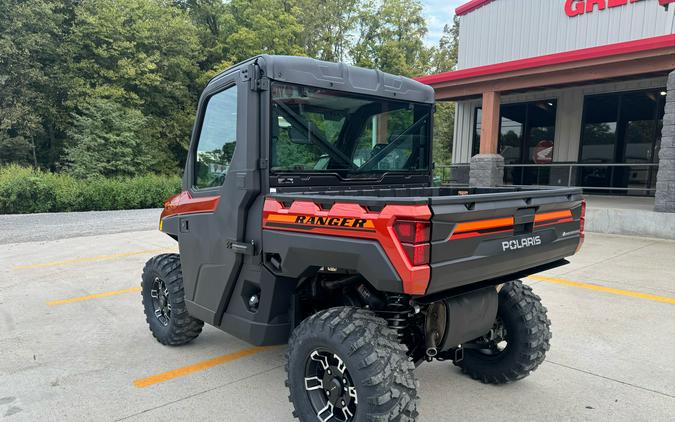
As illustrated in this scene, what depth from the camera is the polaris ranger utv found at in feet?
7.22

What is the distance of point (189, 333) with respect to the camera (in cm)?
386

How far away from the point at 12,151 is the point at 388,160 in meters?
26.6

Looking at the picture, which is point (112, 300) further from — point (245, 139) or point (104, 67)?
point (104, 67)

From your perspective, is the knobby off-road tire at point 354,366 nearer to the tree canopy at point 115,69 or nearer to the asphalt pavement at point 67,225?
the asphalt pavement at point 67,225

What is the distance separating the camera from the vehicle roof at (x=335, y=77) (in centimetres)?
279

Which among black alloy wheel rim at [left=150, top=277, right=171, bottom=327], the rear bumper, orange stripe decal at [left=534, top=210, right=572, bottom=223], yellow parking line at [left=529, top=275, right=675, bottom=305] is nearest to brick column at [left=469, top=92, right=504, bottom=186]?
yellow parking line at [left=529, top=275, right=675, bottom=305]

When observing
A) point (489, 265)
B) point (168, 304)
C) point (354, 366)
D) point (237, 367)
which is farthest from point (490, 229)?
point (168, 304)

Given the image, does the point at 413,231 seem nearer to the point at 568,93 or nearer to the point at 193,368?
the point at 193,368

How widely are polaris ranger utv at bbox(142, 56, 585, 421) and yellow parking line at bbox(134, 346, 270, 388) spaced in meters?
0.33

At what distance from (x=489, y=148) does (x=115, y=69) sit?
72.0ft

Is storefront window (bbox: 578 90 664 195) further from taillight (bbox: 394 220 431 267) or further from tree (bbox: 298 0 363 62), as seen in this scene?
tree (bbox: 298 0 363 62)

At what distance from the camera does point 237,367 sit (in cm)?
364

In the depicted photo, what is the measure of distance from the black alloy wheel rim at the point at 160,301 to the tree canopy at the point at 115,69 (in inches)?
803

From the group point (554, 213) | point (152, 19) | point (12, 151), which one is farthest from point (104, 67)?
point (554, 213)
